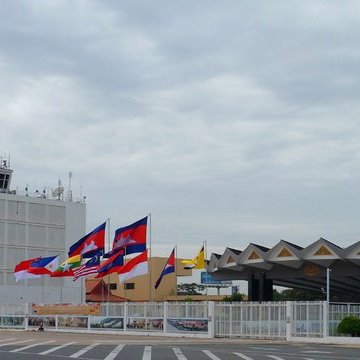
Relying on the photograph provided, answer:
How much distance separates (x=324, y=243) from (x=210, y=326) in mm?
9449

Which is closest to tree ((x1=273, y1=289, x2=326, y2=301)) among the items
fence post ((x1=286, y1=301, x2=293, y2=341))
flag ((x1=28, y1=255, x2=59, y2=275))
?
flag ((x1=28, y1=255, x2=59, y2=275))

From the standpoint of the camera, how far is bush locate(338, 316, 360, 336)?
137 feet

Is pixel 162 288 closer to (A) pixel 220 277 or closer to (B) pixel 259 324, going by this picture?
(A) pixel 220 277

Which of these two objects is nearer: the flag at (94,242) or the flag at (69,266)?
the flag at (94,242)

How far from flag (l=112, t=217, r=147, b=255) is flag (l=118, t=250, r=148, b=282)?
0.52m

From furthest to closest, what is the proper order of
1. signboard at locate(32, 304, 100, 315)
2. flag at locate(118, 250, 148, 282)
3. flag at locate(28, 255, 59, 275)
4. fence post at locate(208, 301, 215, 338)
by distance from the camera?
flag at locate(28, 255, 59, 275), signboard at locate(32, 304, 100, 315), flag at locate(118, 250, 148, 282), fence post at locate(208, 301, 215, 338)

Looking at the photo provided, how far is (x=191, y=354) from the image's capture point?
30.6 meters

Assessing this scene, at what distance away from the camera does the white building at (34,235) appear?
105 m

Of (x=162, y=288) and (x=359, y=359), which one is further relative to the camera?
(x=162, y=288)

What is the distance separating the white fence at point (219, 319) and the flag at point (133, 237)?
3737 millimetres

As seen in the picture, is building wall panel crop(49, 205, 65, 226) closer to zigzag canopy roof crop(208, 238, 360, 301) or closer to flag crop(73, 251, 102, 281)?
zigzag canopy roof crop(208, 238, 360, 301)

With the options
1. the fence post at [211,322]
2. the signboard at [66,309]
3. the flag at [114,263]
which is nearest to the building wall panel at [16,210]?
the signboard at [66,309]

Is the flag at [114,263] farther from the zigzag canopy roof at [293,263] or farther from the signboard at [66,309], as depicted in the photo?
the zigzag canopy roof at [293,263]

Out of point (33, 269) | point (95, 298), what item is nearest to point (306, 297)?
point (95, 298)
